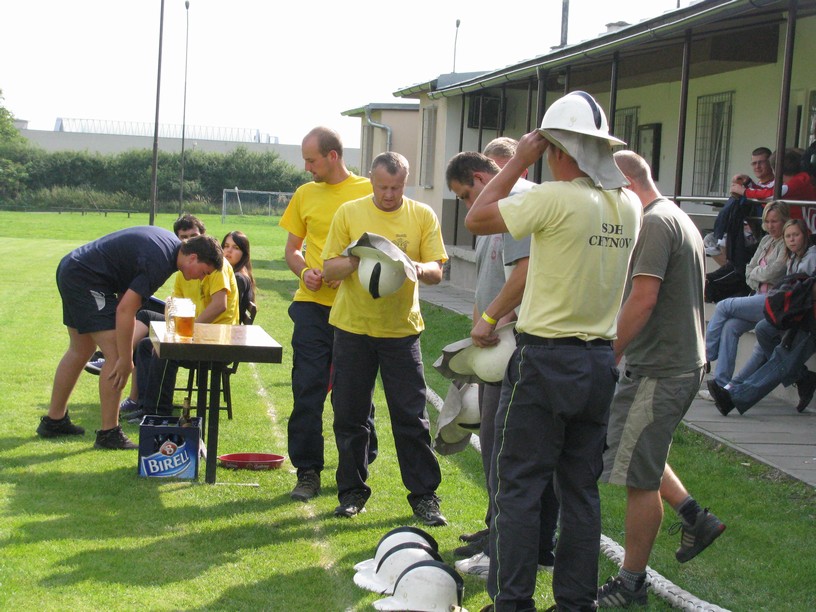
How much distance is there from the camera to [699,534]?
16.2 ft

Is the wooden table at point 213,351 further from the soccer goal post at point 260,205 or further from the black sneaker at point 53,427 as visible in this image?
the soccer goal post at point 260,205

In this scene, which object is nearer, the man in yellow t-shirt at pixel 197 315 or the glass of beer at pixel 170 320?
the glass of beer at pixel 170 320

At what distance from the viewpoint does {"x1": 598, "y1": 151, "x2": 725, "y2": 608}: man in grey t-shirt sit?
4.43 m

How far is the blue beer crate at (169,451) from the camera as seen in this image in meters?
6.81

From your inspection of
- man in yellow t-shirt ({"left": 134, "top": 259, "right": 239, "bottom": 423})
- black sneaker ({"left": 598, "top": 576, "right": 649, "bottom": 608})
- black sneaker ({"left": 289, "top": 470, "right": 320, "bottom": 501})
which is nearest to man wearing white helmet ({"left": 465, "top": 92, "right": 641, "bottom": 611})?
black sneaker ({"left": 598, "top": 576, "right": 649, "bottom": 608})

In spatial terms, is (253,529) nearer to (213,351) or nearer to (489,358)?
(213,351)

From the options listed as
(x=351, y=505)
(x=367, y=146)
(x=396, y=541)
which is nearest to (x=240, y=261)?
(x=351, y=505)

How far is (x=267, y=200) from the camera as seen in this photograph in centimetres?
6556

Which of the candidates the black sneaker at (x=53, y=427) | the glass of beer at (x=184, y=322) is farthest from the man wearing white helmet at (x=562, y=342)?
the black sneaker at (x=53, y=427)

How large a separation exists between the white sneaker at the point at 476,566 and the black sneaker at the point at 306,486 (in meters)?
1.49

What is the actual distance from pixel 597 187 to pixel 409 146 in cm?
2780

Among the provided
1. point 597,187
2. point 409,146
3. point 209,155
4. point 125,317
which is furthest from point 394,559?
point 209,155

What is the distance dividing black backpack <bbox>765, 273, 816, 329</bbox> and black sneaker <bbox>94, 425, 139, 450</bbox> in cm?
540

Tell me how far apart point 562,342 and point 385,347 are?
2.09 m
